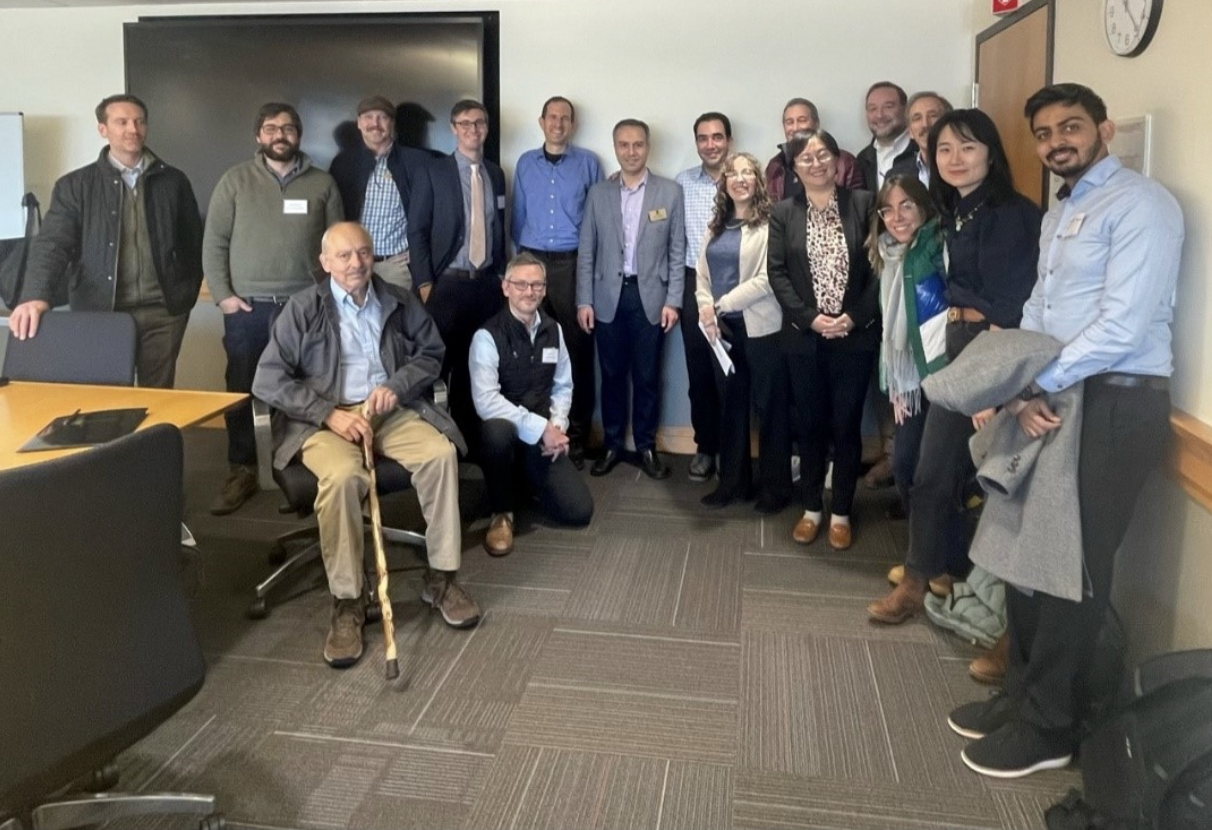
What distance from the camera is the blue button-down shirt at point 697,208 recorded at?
431 cm

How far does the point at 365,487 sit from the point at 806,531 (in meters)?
1.74

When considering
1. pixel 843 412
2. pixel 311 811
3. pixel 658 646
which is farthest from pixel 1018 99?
pixel 311 811

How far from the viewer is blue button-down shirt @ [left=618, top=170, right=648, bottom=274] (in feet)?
14.3

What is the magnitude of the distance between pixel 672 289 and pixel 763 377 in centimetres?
85

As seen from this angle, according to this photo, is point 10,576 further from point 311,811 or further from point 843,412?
point 843,412

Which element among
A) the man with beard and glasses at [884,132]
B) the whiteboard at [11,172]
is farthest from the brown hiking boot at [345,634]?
the whiteboard at [11,172]

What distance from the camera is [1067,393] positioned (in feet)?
6.84

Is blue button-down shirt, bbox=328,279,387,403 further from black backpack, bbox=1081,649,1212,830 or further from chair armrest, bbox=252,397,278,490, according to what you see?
Answer: black backpack, bbox=1081,649,1212,830

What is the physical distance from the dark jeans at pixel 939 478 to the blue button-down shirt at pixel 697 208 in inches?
68.7

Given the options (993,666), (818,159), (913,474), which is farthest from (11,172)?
(993,666)

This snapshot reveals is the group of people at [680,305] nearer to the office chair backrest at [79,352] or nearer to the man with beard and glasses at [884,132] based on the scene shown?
the man with beard and glasses at [884,132]

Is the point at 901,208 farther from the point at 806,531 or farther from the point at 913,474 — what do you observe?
the point at 806,531

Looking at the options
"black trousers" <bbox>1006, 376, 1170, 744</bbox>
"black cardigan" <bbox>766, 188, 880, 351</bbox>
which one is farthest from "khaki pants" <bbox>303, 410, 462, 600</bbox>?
"black trousers" <bbox>1006, 376, 1170, 744</bbox>

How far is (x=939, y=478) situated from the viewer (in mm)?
2732
